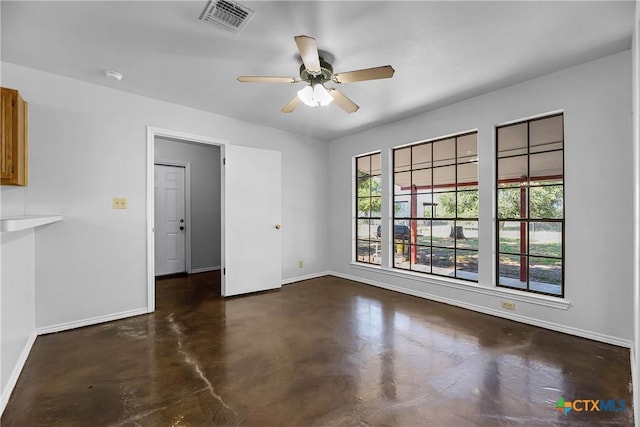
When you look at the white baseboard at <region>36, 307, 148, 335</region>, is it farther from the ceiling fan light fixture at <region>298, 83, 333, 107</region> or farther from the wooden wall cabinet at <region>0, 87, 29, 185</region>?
the ceiling fan light fixture at <region>298, 83, 333, 107</region>

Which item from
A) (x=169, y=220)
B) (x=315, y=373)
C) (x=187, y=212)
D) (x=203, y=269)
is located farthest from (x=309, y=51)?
(x=203, y=269)

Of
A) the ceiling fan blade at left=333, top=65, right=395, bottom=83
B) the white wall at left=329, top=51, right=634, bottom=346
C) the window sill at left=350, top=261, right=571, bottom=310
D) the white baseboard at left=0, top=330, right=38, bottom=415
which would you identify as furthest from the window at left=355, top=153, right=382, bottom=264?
the white baseboard at left=0, top=330, right=38, bottom=415

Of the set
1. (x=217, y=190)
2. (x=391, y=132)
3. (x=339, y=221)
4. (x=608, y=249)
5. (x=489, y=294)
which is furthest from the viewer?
(x=217, y=190)

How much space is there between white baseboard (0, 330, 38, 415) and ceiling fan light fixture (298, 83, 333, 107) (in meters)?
2.96

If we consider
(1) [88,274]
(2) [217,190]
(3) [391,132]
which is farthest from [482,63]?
(2) [217,190]

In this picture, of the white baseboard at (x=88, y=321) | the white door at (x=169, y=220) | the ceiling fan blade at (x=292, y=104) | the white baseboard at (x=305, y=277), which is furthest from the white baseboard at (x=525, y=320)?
the white door at (x=169, y=220)

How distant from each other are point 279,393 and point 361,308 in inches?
74.4

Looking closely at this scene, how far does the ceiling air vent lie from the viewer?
6.46 ft

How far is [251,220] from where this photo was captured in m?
4.41

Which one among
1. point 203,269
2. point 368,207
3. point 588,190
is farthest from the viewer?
point 203,269

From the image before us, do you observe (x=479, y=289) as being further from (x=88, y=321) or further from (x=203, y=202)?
(x=203, y=202)

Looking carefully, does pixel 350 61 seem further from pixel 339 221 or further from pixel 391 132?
pixel 339 221

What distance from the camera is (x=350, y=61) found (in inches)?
106

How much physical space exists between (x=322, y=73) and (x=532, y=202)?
266 centimetres
